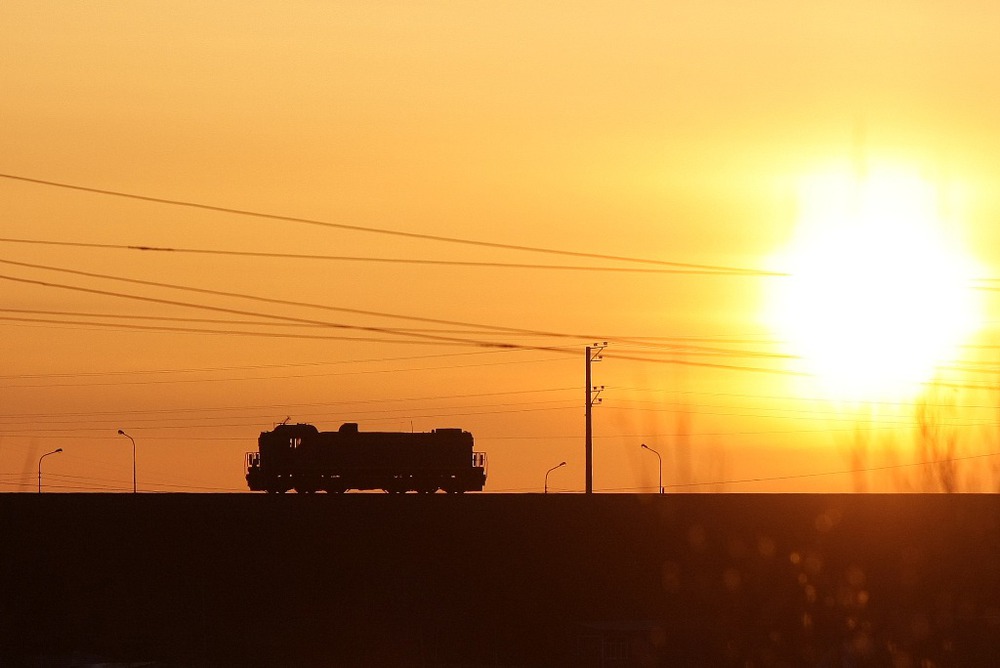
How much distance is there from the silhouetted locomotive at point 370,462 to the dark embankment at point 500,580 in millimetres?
15808

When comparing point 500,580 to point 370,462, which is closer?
point 500,580

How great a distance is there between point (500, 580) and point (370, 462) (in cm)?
1887

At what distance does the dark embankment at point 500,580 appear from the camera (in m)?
56.5

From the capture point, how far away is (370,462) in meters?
78.3

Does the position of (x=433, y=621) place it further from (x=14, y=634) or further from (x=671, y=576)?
(x=14, y=634)

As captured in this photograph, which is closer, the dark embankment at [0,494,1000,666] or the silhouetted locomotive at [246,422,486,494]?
the dark embankment at [0,494,1000,666]

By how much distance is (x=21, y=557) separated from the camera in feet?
190

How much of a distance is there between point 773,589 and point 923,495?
742 centimetres

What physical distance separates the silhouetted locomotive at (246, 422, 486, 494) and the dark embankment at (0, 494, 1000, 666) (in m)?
15.8

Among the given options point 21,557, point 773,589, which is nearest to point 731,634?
point 773,589

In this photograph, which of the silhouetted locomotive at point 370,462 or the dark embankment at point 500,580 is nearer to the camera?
the dark embankment at point 500,580

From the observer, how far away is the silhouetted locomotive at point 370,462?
257ft

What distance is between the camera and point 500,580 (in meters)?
61.0

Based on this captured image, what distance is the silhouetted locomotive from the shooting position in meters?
78.3
